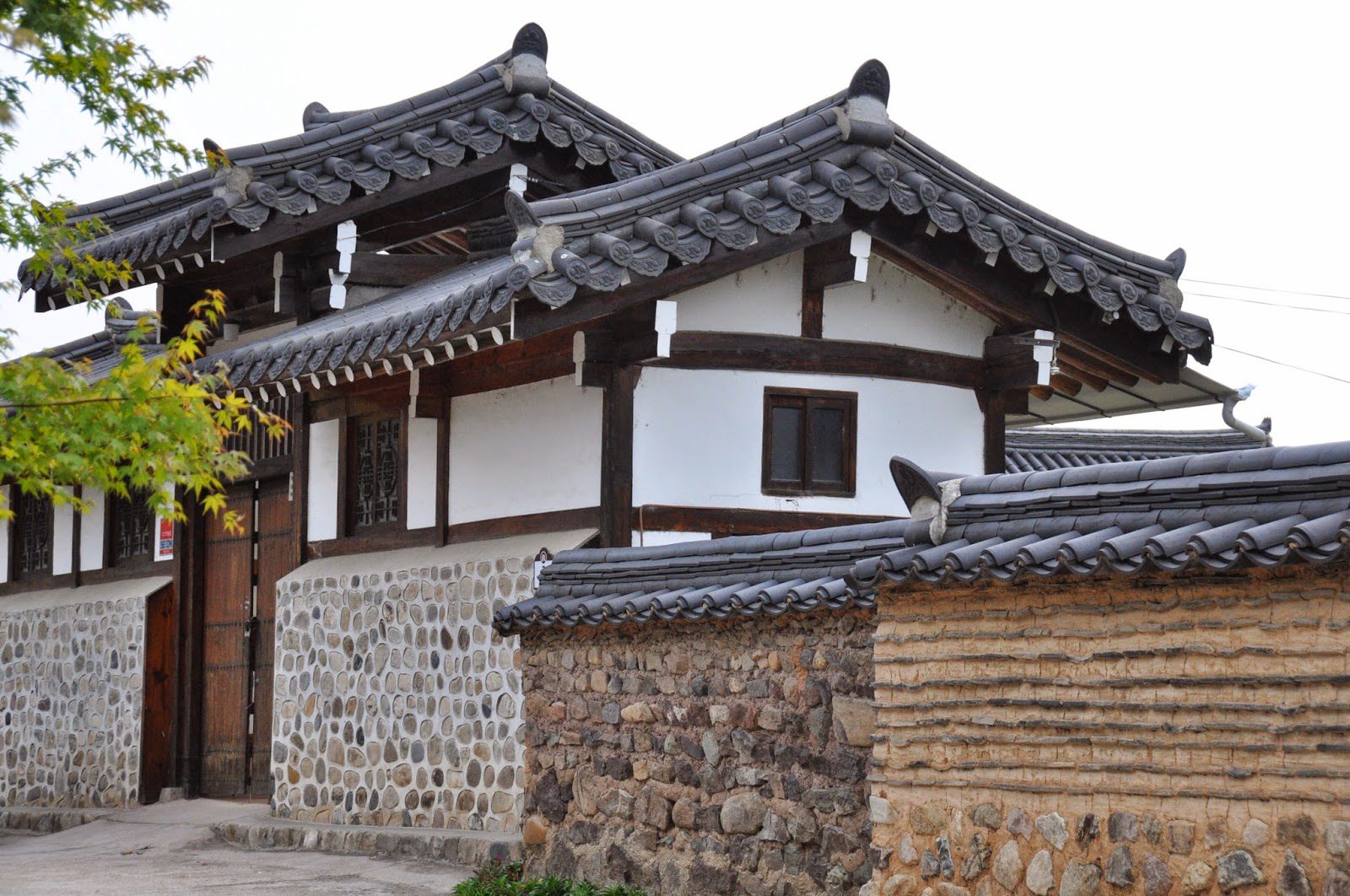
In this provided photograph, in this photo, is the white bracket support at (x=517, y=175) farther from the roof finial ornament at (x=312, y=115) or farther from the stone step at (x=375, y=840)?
the stone step at (x=375, y=840)

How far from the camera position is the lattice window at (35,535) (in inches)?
805

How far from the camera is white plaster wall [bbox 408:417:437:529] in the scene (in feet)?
47.0

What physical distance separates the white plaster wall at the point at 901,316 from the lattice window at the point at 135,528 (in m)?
8.76

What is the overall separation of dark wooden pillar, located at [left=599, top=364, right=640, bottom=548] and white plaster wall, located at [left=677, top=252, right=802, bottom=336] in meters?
0.74

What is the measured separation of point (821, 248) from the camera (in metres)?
13.2

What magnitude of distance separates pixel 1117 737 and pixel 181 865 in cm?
902

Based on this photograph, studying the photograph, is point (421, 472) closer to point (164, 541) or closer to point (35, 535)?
point (164, 541)

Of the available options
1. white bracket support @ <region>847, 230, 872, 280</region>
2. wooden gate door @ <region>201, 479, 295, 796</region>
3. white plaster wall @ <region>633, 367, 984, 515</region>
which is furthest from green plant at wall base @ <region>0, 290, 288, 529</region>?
wooden gate door @ <region>201, 479, 295, 796</region>

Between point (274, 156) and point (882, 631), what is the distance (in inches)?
321

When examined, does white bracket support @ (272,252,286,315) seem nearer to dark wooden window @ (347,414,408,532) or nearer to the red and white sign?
dark wooden window @ (347,414,408,532)

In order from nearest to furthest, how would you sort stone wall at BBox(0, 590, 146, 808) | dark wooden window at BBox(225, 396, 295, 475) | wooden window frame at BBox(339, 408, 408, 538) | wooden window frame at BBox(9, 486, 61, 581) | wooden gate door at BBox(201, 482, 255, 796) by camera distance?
wooden window frame at BBox(339, 408, 408, 538) < dark wooden window at BBox(225, 396, 295, 475) < wooden gate door at BBox(201, 482, 255, 796) < stone wall at BBox(0, 590, 146, 808) < wooden window frame at BBox(9, 486, 61, 581)

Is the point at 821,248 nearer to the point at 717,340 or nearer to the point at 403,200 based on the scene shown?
the point at 717,340

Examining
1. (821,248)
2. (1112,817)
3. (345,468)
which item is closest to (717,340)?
(821,248)

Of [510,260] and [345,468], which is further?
[345,468]
